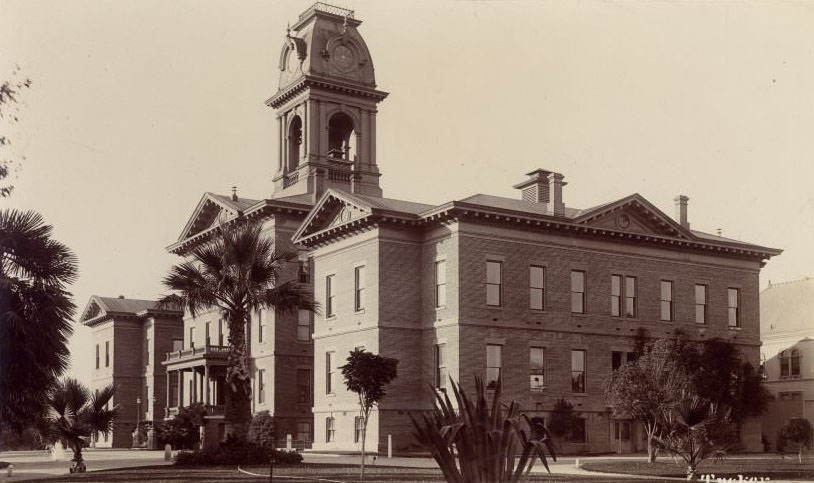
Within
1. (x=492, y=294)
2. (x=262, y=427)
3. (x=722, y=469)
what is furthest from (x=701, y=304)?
(x=262, y=427)

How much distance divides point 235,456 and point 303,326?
2225cm

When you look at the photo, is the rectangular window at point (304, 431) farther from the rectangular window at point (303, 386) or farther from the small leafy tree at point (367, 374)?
the small leafy tree at point (367, 374)

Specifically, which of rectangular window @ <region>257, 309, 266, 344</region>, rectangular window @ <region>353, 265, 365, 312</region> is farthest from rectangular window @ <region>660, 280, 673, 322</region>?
rectangular window @ <region>257, 309, 266, 344</region>

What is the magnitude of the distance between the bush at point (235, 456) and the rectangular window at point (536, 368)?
1464 cm

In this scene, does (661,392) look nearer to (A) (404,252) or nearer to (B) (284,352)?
(A) (404,252)

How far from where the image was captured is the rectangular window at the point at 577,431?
153 feet

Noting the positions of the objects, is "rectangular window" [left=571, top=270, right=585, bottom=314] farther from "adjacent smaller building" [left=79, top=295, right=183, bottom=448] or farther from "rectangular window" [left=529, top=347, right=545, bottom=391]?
"adjacent smaller building" [left=79, top=295, right=183, bottom=448]

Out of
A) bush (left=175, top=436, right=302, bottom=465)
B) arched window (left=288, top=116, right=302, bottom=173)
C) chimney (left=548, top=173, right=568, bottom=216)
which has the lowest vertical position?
bush (left=175, top=436, right=302, bottom=465)

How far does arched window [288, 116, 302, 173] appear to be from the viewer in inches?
2527

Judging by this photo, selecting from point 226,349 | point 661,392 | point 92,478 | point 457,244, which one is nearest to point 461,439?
point 92,478

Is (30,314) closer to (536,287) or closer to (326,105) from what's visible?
(536,287)

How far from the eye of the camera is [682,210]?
54.5 metres

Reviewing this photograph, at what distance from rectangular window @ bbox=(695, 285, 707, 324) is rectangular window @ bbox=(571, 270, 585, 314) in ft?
23.7

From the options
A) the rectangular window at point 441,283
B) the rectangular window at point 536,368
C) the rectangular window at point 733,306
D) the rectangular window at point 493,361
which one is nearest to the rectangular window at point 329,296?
the rectangular window at point 441,283
